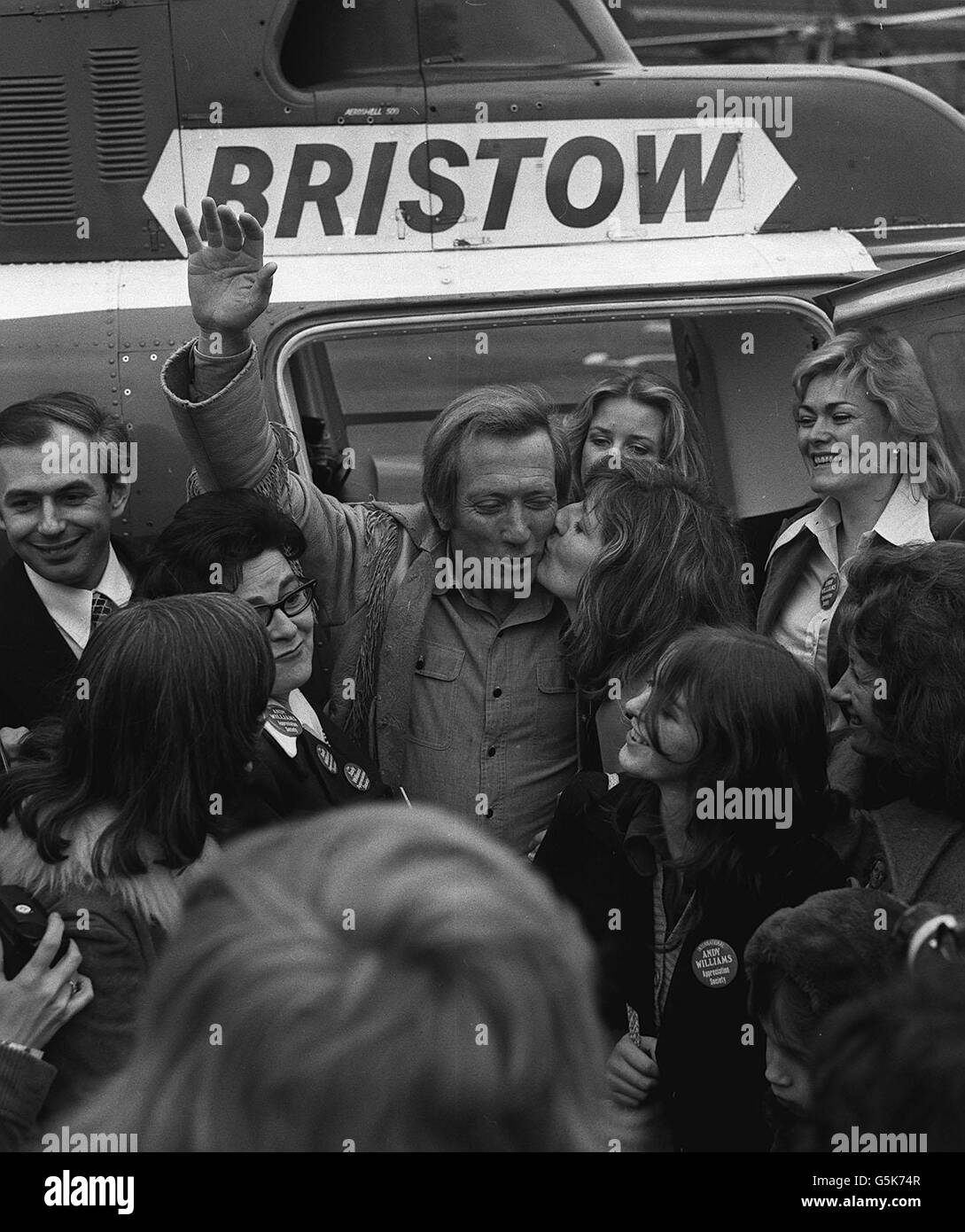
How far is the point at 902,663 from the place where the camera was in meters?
2.62

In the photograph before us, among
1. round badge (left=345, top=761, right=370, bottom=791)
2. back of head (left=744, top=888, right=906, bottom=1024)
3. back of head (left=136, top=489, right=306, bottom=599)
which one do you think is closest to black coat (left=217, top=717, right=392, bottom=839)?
round badge (left=345, top=761, right=370, bottom=791)

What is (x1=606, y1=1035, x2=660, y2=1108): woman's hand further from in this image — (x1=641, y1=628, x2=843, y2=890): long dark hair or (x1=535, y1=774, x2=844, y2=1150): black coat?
(x1=641, y1=628, x2=843, y2=890): long dark hair

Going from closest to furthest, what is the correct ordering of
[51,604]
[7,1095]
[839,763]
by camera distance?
1. [7,1095]
2. [839,763]
3. [51,604]

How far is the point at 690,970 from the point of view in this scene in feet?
8.13

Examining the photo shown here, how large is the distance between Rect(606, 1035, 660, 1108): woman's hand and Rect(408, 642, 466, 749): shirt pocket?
0.95 metres

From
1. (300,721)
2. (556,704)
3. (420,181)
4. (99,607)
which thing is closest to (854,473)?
(556,704)

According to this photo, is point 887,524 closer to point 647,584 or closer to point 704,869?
point 647,584

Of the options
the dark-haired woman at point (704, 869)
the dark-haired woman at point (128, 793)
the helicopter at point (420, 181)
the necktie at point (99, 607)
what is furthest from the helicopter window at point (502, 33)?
the dark-haired woman at point (128, 793)

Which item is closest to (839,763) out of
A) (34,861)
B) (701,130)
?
(34,861)

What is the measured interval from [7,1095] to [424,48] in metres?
3.41

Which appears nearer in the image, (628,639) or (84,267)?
(628,639)

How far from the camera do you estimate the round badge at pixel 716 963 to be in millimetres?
2463

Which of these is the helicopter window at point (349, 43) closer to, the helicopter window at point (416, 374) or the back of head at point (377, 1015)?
the helicopter window at point (416, 374)
